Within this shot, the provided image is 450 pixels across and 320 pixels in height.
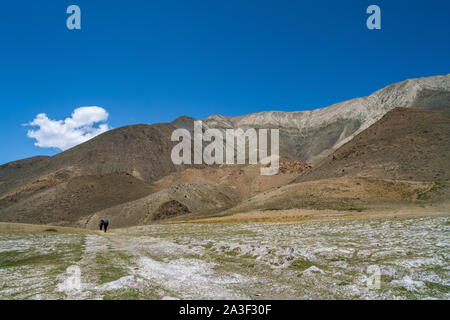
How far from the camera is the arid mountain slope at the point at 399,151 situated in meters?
69.8

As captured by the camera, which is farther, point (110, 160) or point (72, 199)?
point (110, 160)

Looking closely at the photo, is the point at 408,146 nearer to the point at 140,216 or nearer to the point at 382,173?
the point at 382,173

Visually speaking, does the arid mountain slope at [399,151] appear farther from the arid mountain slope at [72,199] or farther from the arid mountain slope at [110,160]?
the arid mountain slope at [110,160]

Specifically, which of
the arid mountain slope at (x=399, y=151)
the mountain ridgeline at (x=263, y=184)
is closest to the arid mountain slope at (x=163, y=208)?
the mountain ridgeline at (x=263, y=184)

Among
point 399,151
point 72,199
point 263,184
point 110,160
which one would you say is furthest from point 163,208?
point 110,160

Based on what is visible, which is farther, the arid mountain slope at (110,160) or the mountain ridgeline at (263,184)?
the arid mountain slope at (110,160)

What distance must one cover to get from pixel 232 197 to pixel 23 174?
13611 cm

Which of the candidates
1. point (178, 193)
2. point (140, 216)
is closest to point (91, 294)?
point (140, 216)

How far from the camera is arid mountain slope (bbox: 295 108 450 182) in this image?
69.8 m

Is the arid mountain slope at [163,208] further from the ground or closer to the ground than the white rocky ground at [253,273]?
closer to the ground

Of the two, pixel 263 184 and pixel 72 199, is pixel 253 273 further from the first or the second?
pixel 263 184

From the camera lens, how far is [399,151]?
79.2m

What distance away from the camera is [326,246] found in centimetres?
1617

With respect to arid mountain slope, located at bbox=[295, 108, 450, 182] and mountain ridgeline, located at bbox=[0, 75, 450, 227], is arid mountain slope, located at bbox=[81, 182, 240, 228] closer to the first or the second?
mountain ridgeline, located at bbox=[0, 75, 450, 227]
